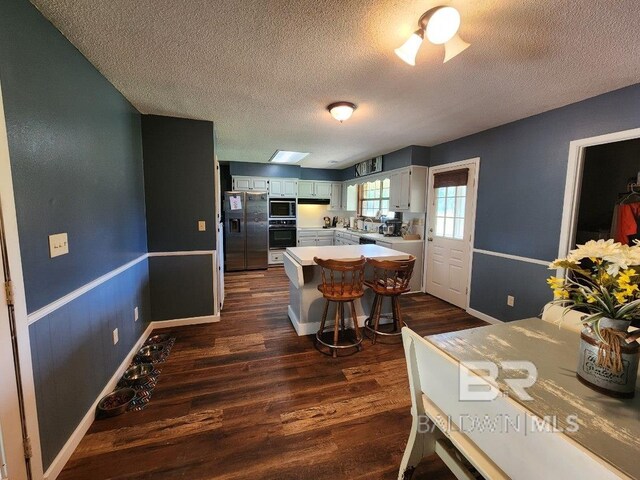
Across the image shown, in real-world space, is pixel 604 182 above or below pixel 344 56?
below

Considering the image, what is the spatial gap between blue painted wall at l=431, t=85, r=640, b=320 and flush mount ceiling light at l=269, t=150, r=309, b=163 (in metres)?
2.87

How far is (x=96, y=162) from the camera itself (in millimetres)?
1966

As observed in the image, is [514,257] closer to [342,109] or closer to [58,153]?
[342,109]

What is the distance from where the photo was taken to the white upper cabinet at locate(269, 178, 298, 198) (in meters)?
6.43

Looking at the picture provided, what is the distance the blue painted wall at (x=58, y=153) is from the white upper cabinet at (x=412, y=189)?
3.85 m

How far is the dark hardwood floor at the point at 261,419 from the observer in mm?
1538

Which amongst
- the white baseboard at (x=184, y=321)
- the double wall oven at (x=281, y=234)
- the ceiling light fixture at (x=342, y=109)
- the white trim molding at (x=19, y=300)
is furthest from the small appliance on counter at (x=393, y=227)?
the white trim molding at (x=19, y=300)

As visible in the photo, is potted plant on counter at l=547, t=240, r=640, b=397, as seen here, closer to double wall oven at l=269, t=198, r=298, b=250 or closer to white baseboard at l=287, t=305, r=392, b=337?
white baseboard at l=287, t=305, r=392, b=337

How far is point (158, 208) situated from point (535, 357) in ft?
11.5

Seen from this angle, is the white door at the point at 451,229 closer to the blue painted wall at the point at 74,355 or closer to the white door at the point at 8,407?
the blue painted wall at the point at 74,355

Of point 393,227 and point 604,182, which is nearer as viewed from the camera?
point 604,182

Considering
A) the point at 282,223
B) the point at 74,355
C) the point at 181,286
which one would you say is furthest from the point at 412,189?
the point at 74,355

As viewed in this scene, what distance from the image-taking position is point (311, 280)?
3033mm

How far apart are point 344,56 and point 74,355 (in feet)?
8.49
